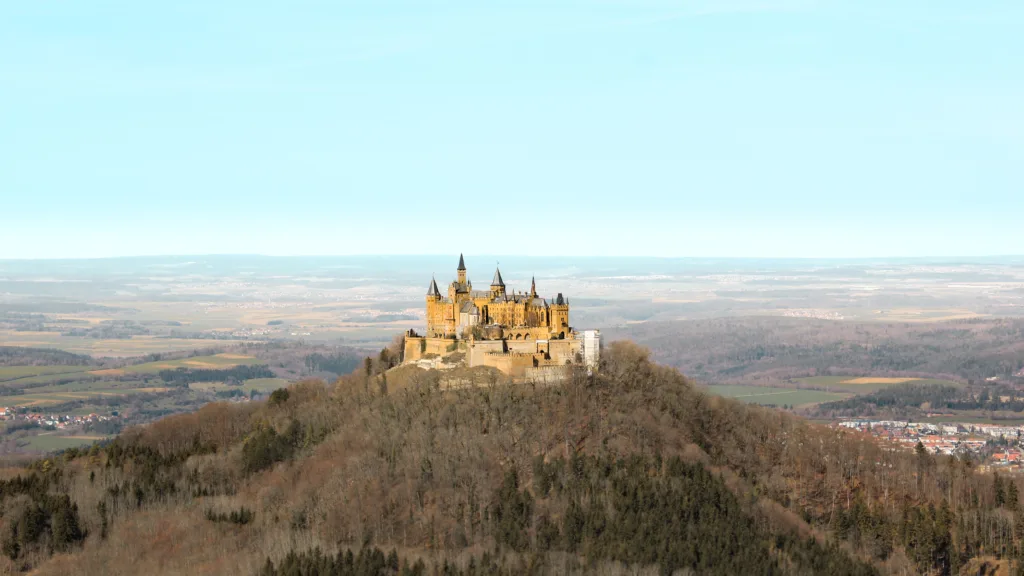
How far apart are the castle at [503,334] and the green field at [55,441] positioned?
232 ft

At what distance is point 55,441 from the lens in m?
166

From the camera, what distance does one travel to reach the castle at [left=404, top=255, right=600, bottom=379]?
10150 cm

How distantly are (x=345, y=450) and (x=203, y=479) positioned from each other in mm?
12660

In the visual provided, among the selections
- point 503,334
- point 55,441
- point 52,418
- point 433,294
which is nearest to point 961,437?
point 503,334

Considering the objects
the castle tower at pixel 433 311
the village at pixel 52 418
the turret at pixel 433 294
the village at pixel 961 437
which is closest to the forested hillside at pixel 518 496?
the castle tower at pixel 433 311

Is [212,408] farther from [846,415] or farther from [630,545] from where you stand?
[846,415]

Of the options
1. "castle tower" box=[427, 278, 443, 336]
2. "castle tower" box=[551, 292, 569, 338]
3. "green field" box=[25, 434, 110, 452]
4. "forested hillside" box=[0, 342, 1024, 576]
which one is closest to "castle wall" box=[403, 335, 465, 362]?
"castle tower" box=[427, 278, 443, 336]

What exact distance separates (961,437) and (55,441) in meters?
123

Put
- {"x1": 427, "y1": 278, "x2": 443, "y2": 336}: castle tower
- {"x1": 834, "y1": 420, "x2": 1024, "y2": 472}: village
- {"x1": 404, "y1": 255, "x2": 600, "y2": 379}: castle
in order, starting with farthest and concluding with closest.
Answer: {"x1": 834, "y1": 420, "x2": 1024, "y2": 472}: village, {"x1": 427, "y1": 278, "x2": 443, "y2": 336}: castle tower, {"x1": 404, "y1": 255, "x2": 600, "y2": 379}: castle

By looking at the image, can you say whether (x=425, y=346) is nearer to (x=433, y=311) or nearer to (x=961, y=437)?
(x=433, y=311)

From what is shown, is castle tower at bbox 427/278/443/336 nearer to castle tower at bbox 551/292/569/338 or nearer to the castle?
the castle

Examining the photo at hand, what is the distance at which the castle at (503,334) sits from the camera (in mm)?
101500

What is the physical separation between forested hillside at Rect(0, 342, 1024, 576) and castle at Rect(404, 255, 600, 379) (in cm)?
225

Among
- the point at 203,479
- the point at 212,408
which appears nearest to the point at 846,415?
the point at 212,408
